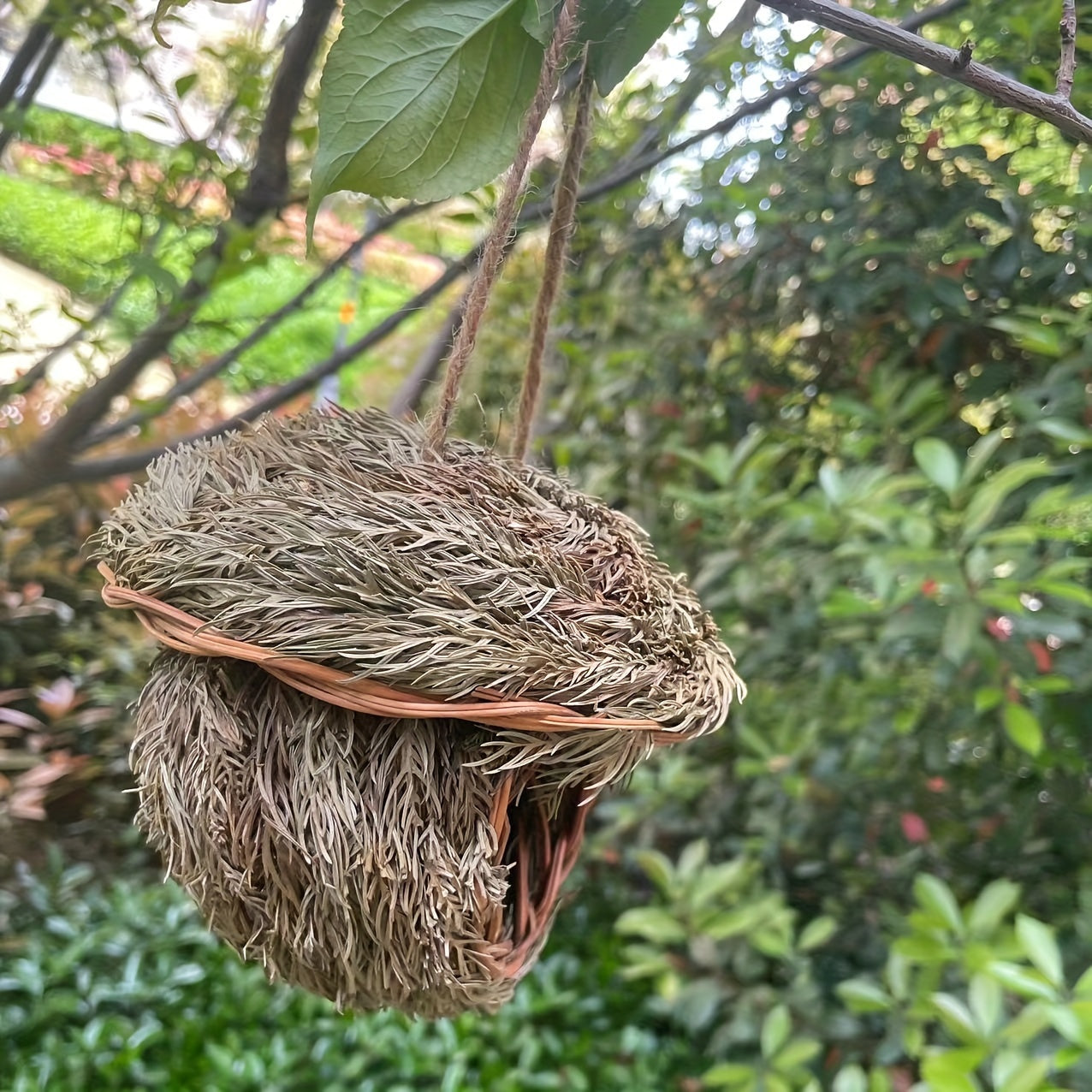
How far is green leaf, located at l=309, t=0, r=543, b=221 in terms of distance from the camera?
39 cm

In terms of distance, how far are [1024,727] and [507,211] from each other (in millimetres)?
650

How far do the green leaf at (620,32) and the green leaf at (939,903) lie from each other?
2.50ft

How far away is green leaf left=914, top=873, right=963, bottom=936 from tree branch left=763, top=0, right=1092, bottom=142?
0.70 meters

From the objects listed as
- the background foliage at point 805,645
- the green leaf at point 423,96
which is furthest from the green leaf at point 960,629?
the green leaf at point 423,96

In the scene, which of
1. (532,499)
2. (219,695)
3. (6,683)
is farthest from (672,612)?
(6,683)

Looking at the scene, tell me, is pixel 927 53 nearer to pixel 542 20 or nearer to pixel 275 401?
pixel 542 20

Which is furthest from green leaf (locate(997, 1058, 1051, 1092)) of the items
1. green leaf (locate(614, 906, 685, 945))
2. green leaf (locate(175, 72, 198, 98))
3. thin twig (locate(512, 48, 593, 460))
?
green leaf (locate(175, 72, 198, 98))

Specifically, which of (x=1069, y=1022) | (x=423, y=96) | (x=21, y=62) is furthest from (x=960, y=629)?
(x=21, y=62)

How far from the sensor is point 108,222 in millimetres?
969

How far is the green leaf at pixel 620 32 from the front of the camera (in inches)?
15.6

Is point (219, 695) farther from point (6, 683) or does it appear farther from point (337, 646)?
point (6, 683)

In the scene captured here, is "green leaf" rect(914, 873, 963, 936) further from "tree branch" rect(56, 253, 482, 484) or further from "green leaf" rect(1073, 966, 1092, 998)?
"tree branch" rect(56, 253, 482, 484)

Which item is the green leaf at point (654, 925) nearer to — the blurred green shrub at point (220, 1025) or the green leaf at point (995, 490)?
the blurred green shrub at point (220, 1025)

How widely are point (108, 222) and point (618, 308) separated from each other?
0.80m
